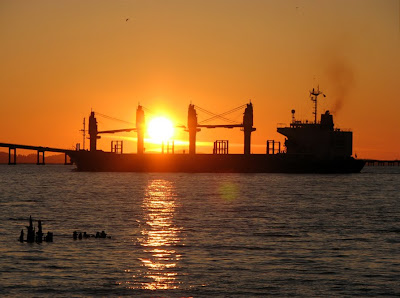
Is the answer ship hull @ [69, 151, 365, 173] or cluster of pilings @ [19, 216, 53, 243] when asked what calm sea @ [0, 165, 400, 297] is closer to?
cluster of pilings @ [19, 216, 53, 243]

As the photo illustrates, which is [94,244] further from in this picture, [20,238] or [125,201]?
[125,201]

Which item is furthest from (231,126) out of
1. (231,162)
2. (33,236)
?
(33,236)

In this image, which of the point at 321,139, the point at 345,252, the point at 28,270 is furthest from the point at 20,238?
the point at 321,139

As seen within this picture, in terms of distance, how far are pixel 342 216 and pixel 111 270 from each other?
31.7 meters

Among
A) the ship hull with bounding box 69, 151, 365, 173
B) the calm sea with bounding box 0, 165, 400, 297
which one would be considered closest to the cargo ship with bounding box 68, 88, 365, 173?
the ship hull with bounding box 69, 151, 365, 173

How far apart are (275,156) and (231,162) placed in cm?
1477

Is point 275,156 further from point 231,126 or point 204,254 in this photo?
point 204,254

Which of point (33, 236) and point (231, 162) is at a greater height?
point (231, 162)

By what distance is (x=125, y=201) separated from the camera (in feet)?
243

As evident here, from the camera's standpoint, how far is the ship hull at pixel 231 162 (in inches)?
6732

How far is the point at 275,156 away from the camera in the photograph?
177 meters

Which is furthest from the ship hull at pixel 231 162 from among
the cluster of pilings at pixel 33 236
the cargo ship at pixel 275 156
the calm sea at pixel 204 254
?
the cluster of pilings at pixel 33 236

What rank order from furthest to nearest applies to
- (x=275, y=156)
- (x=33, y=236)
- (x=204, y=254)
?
1. (x=275, y=156)
2. (x=33, y=236)
3. (x=204, y=254)

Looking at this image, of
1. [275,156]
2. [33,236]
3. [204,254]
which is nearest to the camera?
[204,254]
